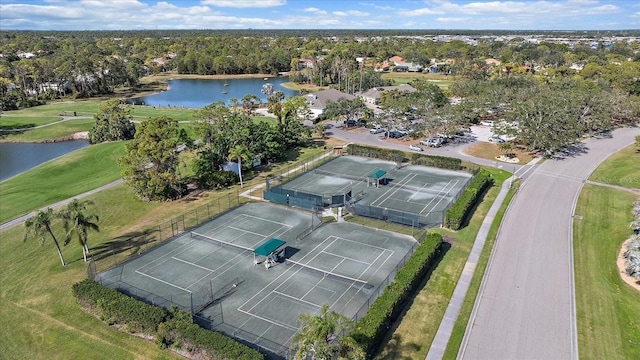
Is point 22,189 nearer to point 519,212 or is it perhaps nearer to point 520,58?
point 519,212

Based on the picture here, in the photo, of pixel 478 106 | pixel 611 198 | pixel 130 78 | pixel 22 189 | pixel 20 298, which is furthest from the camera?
pixel 130 78

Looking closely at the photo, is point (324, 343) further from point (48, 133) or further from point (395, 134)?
point (48, 133)

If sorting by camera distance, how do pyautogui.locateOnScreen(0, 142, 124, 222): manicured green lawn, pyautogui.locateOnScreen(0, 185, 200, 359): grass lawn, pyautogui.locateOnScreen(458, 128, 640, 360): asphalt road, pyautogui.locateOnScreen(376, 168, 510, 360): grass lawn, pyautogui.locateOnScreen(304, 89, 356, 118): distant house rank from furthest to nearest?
pyautogui.locateOnScreen(304, 89, 356, 118): distant house
pyautogui.locateOnScreen(0, 142, 124, 222): manicured green lawn
pyautogui.locateOnScreen(458, 128, 640, 360): asphalt road
pyautogui.locateOnScreen(0, 185, 200, 359): grass lawn
pyautogui.locateOnScreen(376, 168, 510, 360): grass lawn

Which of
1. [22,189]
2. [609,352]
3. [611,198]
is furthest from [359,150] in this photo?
[22,189]

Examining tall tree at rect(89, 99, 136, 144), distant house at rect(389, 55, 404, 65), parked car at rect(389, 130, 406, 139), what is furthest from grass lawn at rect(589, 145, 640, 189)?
distant house at rect(389, 55, 404, 65)

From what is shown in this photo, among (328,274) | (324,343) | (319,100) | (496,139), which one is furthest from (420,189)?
(319,100)

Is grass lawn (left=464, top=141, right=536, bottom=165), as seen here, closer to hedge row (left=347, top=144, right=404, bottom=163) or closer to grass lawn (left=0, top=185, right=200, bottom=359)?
hedge row (left=347, top=144, right=404, bottom=163)
